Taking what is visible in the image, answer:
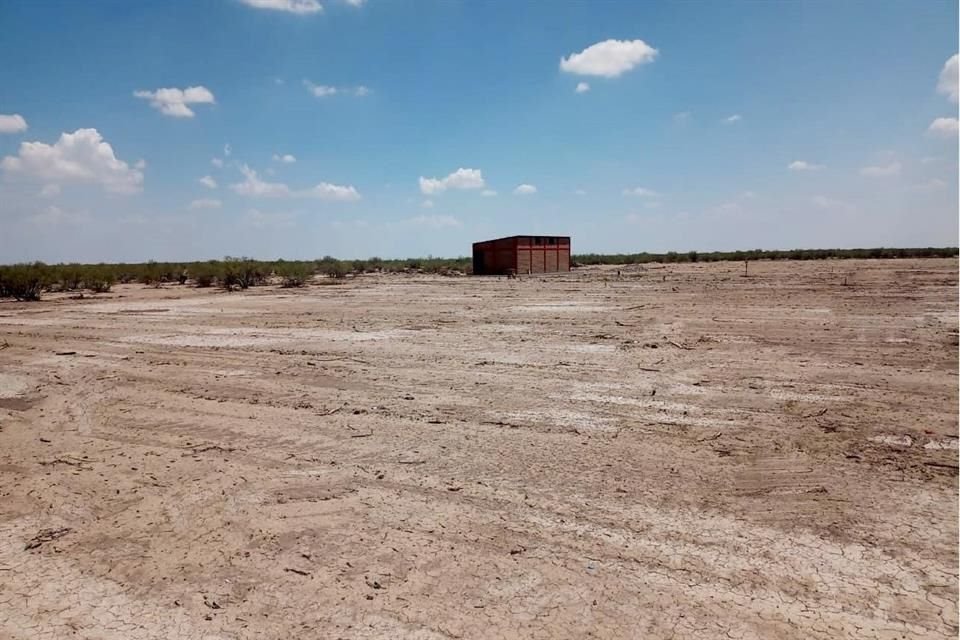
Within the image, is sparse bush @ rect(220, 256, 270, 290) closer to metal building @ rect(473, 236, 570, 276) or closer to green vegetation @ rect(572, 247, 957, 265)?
metal building @ rect(473, 236, 570, 276)

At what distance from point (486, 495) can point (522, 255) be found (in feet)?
145

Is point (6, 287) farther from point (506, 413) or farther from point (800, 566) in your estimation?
point (800, 566)

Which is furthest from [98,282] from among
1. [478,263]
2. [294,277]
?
[478,263]

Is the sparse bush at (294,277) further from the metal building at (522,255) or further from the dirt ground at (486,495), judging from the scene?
the dirt ground at (486,495)

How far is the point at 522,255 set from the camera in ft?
159

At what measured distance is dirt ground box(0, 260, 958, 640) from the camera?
3.41 meters

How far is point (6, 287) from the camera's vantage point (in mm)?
29281

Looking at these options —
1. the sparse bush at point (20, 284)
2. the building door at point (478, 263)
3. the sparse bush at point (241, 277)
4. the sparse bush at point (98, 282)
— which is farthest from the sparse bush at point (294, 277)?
the building door at point (478, 263)

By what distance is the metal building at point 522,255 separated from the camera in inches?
1905

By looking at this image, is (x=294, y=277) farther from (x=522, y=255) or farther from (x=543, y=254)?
(x=543, y=254)

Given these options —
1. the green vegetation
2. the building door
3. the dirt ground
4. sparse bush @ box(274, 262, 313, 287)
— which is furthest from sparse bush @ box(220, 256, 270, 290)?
the green vegetation

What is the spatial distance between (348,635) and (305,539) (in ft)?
4.08

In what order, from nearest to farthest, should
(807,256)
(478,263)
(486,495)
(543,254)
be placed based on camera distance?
1. (486,495)
2. (543,254)
3. (478,263)
4. (807,256)

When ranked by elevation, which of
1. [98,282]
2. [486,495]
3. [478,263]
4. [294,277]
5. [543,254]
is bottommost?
[486,495]
